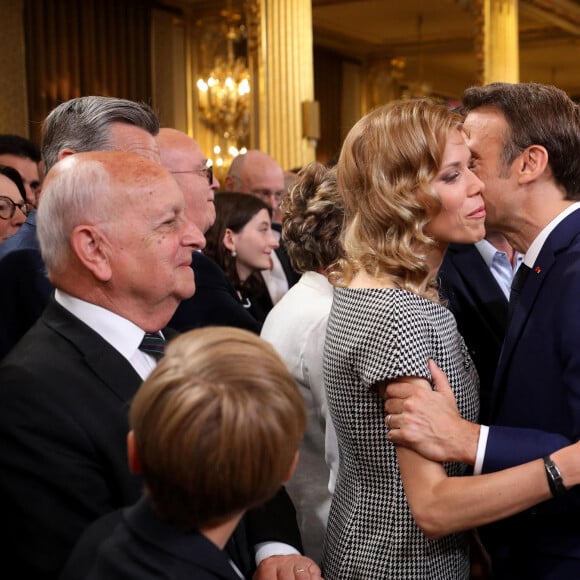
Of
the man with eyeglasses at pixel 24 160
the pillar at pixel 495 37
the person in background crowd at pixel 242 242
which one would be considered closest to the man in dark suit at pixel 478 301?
the person in background crowd at pixel 242 242

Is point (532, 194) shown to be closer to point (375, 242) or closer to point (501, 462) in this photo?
point (375, 242)

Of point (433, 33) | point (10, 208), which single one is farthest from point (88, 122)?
point (433, 33)

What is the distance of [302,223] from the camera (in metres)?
2.80

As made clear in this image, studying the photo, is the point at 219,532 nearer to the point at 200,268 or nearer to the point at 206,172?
the point at 200,268

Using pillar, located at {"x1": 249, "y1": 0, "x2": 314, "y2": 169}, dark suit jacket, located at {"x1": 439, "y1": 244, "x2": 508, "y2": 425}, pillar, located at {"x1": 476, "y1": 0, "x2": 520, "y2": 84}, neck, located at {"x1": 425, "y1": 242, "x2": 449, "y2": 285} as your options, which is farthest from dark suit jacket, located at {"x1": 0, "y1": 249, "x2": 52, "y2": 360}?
pillar, located at {"x1": 476, "y1": 0, "x2": 520, "y2": 84}

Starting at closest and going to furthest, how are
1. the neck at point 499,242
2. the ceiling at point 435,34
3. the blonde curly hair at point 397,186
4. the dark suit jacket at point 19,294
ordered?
the blonde curly hair at point 397,186 → the dark suit jacket at point 19,294 → the neck at point 499,242 → the ceiling at point 435,34

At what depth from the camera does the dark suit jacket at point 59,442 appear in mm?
1533

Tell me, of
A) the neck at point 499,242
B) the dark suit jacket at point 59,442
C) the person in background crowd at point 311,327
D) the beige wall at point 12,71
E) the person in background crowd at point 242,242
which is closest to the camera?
the dark suit jacket at point 59,442

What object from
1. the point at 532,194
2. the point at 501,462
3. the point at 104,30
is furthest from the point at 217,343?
the point at 104,30

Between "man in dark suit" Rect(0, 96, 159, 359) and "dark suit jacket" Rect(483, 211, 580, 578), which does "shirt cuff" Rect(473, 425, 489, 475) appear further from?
"man in dark suit" Rect(0, 96, 159, 359)

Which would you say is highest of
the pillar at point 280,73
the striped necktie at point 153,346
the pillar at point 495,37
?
the pillar at point 495,37

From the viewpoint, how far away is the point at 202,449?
1203 mm

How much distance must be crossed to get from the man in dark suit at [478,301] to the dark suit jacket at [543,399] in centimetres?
62

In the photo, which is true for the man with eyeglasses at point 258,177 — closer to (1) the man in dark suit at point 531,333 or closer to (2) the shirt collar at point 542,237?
(1) the man in dark suit at point 531,333
